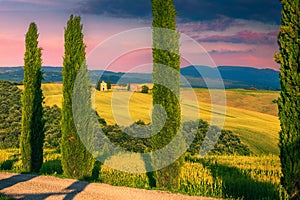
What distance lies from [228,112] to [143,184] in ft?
130

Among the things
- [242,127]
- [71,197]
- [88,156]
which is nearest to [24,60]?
[88,156]

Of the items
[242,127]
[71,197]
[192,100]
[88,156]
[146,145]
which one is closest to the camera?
[71,197]

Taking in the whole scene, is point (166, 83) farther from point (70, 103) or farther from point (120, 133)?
point (120, 133)

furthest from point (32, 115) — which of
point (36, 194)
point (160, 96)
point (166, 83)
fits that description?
point (166, 83)

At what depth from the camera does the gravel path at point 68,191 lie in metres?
14.2

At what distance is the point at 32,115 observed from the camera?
2069cm

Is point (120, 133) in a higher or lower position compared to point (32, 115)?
lower

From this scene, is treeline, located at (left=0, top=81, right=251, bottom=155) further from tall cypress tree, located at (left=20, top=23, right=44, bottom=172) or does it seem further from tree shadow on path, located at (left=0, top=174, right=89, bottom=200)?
tree shadow on path, located at (left=0, top=174, right=89, bottom=200)

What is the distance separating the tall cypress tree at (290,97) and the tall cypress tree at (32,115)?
488 inches

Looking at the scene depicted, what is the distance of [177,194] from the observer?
15.0 m

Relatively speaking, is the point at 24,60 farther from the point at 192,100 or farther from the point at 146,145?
the point at 192,100

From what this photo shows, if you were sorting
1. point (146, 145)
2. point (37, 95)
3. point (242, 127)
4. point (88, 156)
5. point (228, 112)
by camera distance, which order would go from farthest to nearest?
1. point (228, 112)
2. point (242, 127)
3. point (146, 145)
4. point (37, 95)
5. point (88, 156)

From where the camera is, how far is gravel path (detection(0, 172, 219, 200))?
1425 cm

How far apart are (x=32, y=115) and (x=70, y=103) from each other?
10.3 ft
